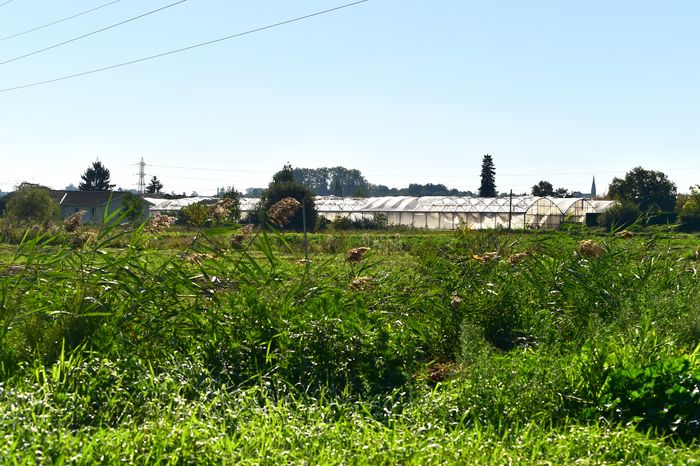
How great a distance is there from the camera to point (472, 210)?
52.5 meters

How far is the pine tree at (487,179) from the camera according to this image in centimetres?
8188

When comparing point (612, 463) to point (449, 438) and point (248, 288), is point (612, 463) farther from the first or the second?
point (248, 288)

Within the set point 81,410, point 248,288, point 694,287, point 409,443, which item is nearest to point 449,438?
point 409,443

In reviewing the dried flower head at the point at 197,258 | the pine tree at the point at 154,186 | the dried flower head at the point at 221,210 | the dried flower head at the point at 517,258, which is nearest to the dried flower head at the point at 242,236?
the dried flower head at the point at 221,210

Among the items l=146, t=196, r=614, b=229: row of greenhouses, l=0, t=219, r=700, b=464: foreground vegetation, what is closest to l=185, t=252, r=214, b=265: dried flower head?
l=0, t=219, r=700, b=464: foreground vegetation

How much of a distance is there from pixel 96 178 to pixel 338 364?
8548cm

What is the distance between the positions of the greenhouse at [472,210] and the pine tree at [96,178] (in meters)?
37.5

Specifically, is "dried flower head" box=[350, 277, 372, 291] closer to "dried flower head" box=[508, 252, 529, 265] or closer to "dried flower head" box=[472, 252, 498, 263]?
"dried flower head" box=[472, 252, 498, 263]

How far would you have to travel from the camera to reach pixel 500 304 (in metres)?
8.09

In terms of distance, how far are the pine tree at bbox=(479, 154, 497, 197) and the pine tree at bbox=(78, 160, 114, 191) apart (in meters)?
39.9

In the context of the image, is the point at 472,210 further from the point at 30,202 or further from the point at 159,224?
the point at 159,224

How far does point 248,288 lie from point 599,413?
311 centimetres

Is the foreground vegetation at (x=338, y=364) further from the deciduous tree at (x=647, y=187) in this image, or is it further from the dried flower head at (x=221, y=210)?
the deciduous tree at (x=647, y=187)

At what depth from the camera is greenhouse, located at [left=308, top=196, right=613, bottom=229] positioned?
167ft
